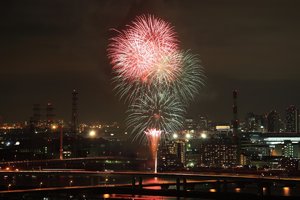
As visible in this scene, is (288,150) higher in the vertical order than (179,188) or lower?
higher

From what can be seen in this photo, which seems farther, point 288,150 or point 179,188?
A: point 288,150

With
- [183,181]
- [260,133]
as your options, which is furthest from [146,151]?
[260,133]

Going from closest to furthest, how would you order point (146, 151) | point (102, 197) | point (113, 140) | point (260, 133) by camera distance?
point (102, 197), point (146, 151), point (113, 140), point (260, 133)

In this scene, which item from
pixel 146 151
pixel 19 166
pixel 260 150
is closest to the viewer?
pixel 19 166

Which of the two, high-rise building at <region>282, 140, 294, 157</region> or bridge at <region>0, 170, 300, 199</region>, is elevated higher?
high-rise building at <region>282, 140, 294, 157</region>

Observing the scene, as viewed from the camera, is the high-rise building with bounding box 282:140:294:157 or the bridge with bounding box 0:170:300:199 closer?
the bridge with bounding box 0:170:300:199

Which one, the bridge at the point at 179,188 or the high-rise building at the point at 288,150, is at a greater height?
the high-rise building at the point at 288,150

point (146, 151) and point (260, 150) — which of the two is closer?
point (146, 151)

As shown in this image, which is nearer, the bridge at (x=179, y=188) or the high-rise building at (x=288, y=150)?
the bridge at (x=179, y=188)

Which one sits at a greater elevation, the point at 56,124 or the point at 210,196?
the point at 56,124

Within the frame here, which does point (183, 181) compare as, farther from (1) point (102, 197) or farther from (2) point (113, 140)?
(2) point (113, 140)

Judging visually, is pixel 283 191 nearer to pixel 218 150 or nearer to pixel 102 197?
pixel 102 197
